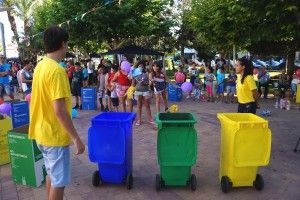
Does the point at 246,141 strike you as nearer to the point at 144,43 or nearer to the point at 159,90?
the point at 159,90

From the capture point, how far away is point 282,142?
752 cm

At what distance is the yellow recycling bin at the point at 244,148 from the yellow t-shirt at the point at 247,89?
4.73 ft

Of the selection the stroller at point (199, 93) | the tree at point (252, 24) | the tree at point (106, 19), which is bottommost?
the stroller at point (199, 93)

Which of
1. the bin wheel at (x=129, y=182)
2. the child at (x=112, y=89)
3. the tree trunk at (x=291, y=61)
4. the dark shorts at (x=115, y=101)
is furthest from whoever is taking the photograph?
the tree trunk at (x=291, y=61)

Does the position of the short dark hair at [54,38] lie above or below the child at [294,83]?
above

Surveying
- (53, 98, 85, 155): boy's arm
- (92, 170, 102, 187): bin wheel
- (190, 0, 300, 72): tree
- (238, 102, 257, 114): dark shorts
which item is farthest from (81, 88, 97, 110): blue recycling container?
(53, 98, 85, 155): boy's arm

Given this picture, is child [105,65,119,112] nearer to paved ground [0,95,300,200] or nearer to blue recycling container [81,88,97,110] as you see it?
blue recycling container [81,88,97,110]

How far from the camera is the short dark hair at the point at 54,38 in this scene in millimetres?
3225

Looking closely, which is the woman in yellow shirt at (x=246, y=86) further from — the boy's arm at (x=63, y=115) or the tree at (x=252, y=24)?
the tree at (x=252, y=24)

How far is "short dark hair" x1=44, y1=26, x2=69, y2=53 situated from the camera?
3225mm

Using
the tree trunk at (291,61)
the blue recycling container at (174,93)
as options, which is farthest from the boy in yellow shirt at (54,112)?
the tree trunk at (291,61)

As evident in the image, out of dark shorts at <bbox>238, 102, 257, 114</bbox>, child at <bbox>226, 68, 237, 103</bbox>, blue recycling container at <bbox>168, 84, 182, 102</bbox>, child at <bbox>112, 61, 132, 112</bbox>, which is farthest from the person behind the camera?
blue recycling container at <bbox>168, 84, 182, 102</bbox>

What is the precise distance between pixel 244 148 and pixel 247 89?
6.28 ft

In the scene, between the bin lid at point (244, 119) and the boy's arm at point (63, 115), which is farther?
the bin lid at point (244, 119)
